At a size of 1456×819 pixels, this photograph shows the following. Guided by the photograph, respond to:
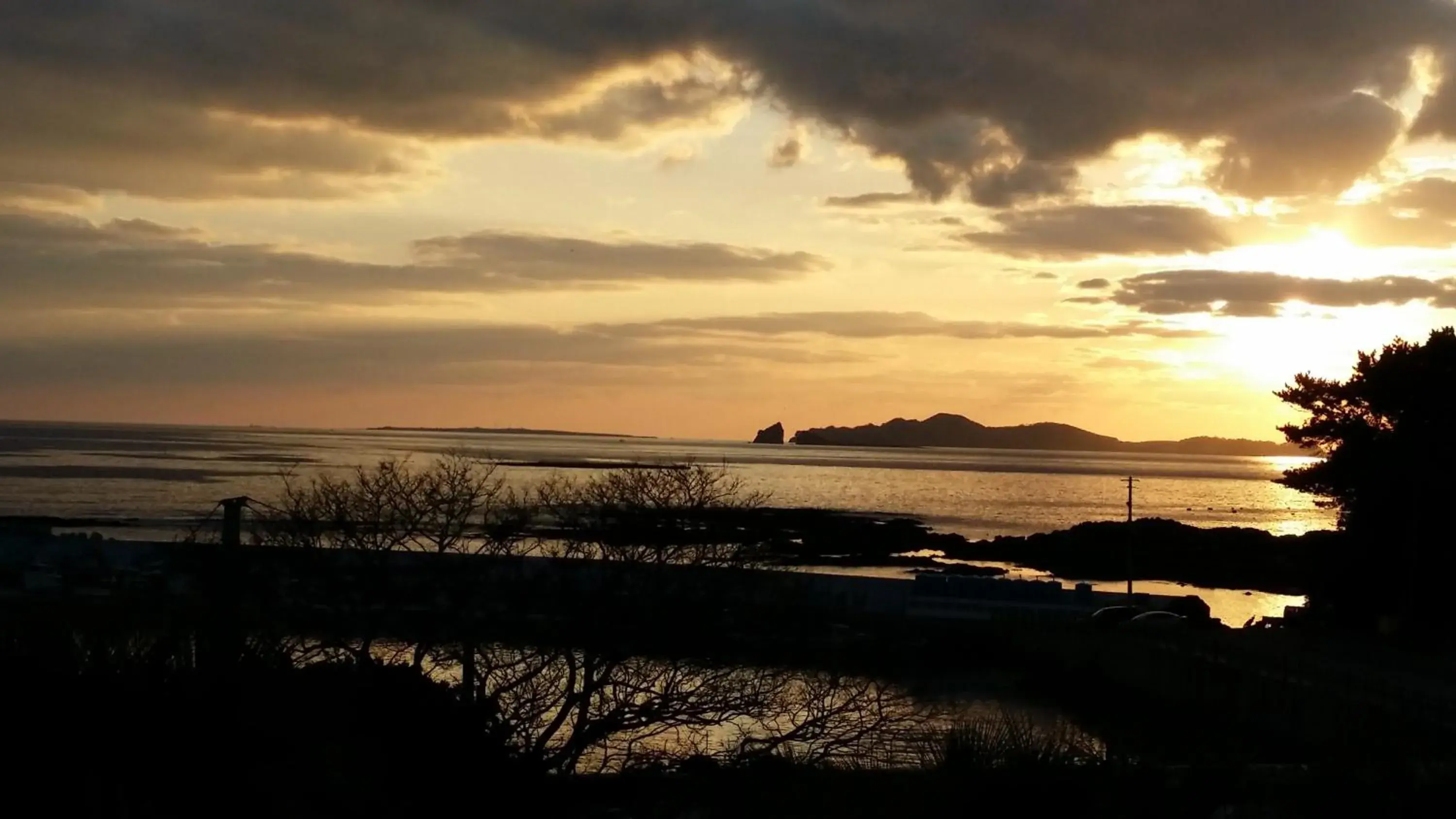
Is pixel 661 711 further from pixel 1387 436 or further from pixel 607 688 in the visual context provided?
pixel 1387 436

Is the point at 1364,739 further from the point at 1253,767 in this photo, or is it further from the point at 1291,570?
the point at 1291,570

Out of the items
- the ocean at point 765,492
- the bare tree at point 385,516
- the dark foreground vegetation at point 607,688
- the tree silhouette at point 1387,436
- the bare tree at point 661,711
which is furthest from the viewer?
the ocean at point 765,492

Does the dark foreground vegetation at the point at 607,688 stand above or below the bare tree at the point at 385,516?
below

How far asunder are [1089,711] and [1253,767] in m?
24.6

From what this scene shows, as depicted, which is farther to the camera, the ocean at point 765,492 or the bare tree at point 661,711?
the ocean at point 765,492

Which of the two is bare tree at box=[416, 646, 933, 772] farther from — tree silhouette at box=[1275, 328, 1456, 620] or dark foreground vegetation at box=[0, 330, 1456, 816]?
tree silhouette at box=[1275, 328, 1456, 620]

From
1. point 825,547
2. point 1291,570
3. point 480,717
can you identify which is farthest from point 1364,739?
point 1291,570

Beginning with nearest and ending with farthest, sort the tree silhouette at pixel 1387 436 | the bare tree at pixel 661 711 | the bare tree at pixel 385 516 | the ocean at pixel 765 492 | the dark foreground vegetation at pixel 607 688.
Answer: the dark foreground vegetation at pixel 607 688, the bare tree at pixel 661 711, the bare tree at pixel 385 516, the tree silhouette at pixel 1387 436, the ocean at pixel 765 492

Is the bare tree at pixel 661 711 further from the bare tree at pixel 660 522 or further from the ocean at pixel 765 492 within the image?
the ocean at pixel 765 492

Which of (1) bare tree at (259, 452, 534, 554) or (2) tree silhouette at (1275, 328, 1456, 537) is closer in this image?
(1) bare tree at (259, 452, 534, 554)

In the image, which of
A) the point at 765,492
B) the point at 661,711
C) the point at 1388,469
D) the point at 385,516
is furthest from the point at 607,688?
the point at 765,492

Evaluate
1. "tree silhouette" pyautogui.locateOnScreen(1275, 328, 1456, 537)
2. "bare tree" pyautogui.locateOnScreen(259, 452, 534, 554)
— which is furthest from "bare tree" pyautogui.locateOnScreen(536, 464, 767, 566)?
"tree silhouette" pyautogui.locateOnScreen(1275, 328, 1456, 537)

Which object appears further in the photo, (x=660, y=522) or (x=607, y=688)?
(x=607, y=688)

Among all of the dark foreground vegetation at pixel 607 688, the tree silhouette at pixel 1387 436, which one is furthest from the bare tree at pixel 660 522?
the tree silhouette at pixel 1387 436
